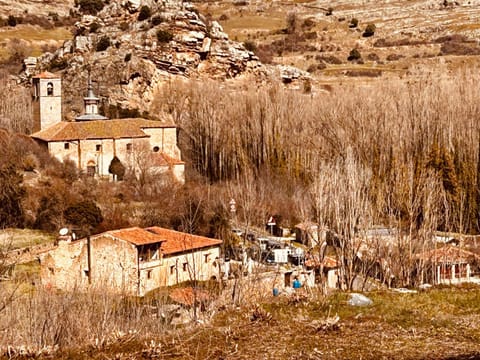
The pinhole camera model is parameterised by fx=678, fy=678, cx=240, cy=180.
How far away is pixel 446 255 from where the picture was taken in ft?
62.8

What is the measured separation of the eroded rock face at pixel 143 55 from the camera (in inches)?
1673

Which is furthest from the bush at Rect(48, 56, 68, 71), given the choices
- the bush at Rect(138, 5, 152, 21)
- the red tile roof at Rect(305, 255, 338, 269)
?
the red tile roof at Rect(305, 255, 338, 269)

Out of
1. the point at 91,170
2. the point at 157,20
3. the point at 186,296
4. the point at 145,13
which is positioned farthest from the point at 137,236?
the point at 145,13

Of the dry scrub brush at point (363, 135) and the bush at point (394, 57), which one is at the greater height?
the bush at point (394, 57)

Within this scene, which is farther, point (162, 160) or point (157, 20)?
point (157, 20)

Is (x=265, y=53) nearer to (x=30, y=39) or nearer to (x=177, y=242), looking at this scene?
(x=30, y=39)

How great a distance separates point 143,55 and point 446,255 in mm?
28764

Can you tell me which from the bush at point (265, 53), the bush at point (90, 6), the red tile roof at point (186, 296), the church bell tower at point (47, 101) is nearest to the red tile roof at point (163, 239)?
the red tile roof at point (186, 296)

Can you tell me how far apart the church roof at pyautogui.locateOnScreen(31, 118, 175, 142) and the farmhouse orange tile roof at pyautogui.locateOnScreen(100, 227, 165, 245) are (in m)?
13.4

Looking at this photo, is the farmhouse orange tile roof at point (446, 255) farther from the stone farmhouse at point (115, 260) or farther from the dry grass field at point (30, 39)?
the dry grass field at point (30, 39)

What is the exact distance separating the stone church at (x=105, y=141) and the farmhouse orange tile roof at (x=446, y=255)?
57.6ft

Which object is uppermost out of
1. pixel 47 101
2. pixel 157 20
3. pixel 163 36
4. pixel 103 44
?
pixel 157 20

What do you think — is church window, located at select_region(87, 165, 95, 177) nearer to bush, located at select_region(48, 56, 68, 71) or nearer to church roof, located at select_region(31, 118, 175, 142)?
church roof, located at select_region(31, 118, 175, 142)

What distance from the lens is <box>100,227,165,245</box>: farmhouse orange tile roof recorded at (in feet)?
68.2
